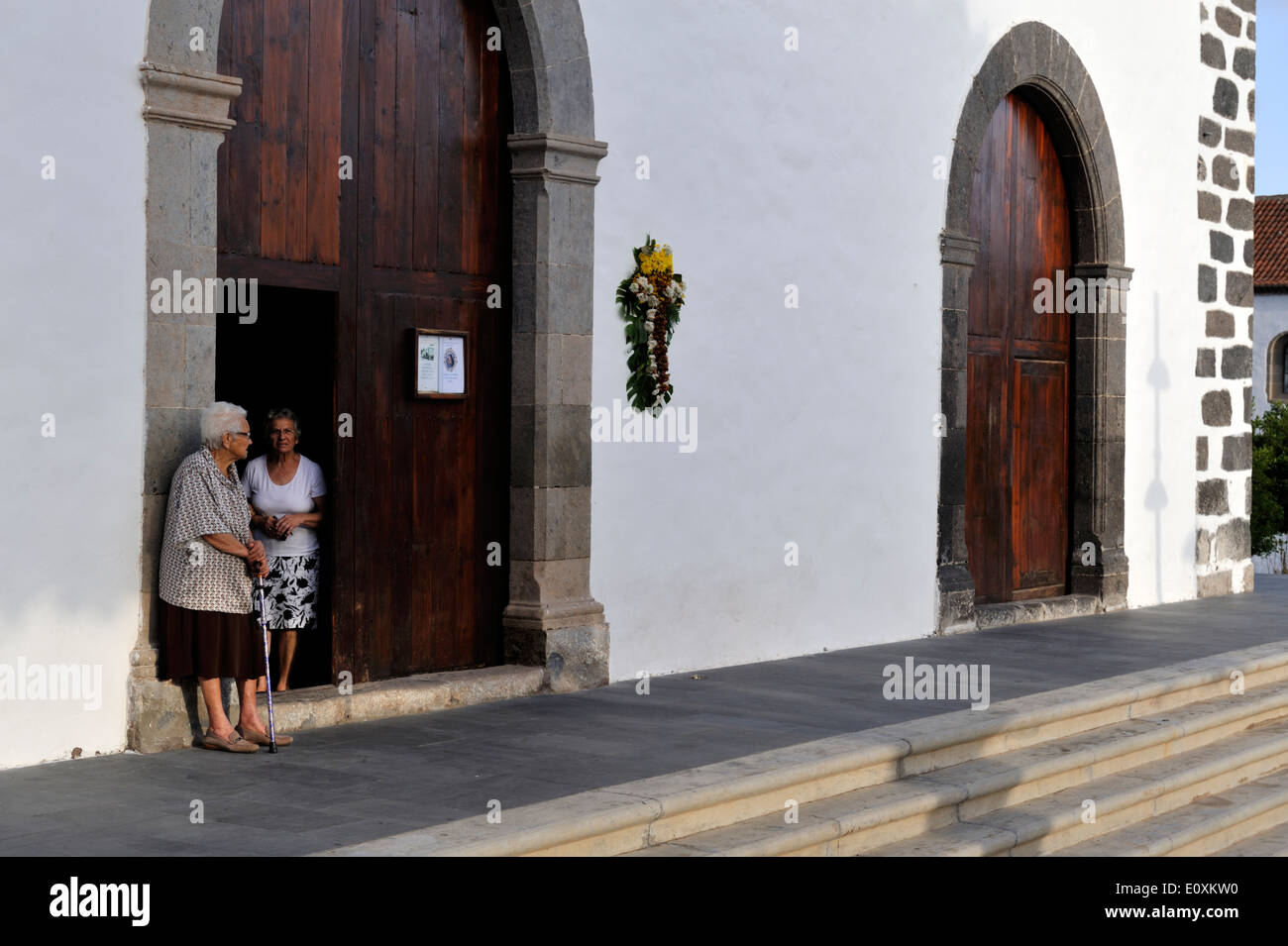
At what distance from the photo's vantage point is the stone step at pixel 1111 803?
19.2 ft

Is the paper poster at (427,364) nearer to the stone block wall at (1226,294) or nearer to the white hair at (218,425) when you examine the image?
the white hair at (218,425)

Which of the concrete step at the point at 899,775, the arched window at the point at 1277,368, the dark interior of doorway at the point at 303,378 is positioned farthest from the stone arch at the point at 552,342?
the arched window at the point at 1277,368

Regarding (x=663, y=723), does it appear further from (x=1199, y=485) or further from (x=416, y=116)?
(x=1199, y=485)

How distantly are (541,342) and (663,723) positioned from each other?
1801 millimetres

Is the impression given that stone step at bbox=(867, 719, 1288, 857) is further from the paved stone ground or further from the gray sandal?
the gray sandal

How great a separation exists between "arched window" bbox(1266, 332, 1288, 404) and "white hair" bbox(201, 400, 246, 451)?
3260cm

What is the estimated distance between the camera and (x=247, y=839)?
4629 millimetres

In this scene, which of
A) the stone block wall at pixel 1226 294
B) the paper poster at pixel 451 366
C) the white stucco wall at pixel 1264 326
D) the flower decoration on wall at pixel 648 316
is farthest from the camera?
the white stucco wall at pixel 1264 326

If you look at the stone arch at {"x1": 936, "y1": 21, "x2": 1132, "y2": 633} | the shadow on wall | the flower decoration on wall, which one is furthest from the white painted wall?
the shadow on wall

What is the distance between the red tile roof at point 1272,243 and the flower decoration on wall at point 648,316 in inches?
1151

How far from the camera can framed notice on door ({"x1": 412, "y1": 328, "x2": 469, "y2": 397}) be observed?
23.2ft

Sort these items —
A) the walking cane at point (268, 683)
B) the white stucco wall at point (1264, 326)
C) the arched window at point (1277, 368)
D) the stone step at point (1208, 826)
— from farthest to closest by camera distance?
the arched window at point (1277, 368) → the white stucco wall at point (1264, 326) → the stone step at point (1208, 826) → the walking cane at point (268, 683)

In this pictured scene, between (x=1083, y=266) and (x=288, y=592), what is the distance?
683 centimetres

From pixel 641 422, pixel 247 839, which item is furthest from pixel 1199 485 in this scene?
pixel 247 839
